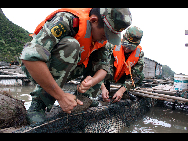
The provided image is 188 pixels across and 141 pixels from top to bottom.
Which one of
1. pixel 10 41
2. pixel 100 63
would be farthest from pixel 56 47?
pixel 10 41

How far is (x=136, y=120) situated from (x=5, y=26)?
27.5m

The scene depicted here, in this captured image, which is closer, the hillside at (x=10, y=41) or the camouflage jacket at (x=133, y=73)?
the camouflage jacket at (x=133, y=73)

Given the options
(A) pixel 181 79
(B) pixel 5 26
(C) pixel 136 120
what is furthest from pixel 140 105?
(B) pixel 5 26

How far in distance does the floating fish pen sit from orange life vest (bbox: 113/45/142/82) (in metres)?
0.62

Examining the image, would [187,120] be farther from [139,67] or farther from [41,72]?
[41,72]

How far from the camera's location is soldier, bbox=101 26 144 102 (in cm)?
284

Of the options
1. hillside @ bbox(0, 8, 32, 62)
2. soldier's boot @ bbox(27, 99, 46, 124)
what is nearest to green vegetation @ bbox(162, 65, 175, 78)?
hillside @ bbox(0, 8, 32, 62)

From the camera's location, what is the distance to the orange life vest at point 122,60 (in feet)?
9.23

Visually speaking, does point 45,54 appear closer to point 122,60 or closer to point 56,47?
point 56,47

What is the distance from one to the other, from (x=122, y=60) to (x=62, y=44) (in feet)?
5.90

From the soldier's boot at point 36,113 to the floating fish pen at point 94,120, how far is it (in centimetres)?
12

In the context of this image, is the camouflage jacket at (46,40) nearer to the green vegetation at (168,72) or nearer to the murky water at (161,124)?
the murky water at (161,124)

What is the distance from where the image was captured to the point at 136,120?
2.68 m

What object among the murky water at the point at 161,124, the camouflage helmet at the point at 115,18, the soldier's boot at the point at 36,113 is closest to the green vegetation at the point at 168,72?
the murky water at the point at 161,124
